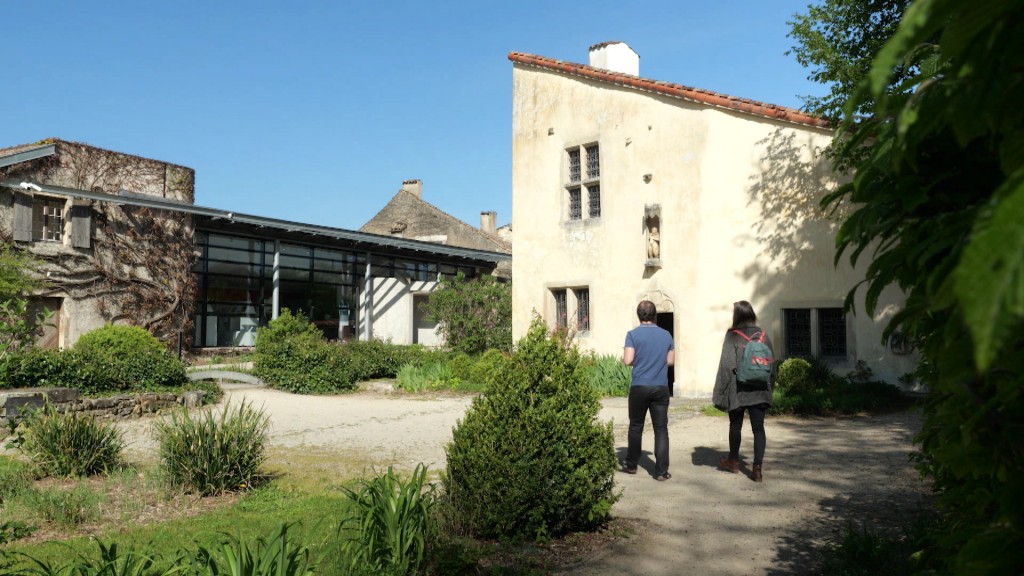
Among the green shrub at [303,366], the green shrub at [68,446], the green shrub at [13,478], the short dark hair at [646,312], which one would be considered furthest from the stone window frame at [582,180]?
the green shrub at [13,478]

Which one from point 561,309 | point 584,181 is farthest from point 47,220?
point 584,181

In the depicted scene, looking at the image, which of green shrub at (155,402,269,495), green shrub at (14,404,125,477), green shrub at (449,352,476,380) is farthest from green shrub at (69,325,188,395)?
green shrub at (155,402,269,495)

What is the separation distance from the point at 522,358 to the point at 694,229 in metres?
9.90

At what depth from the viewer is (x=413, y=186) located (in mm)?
39844

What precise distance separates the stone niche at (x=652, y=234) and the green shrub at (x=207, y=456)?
390 inches

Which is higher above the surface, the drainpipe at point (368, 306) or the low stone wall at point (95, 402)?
the drainpipe at point (368, 306)

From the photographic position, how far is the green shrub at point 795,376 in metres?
12.1

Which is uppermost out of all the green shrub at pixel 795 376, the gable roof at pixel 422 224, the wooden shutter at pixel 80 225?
the gable roof at pixel 422 224

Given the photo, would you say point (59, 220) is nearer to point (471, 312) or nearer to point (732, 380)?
point (471, 312)

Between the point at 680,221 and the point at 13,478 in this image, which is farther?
the point at 680,221

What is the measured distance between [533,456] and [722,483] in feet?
8.74

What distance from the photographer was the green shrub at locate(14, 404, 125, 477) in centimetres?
715

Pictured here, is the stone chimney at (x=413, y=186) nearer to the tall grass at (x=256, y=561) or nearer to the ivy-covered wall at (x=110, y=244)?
the ivy-covered wall at (x=110, y=244)

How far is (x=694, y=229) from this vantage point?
14.4m
